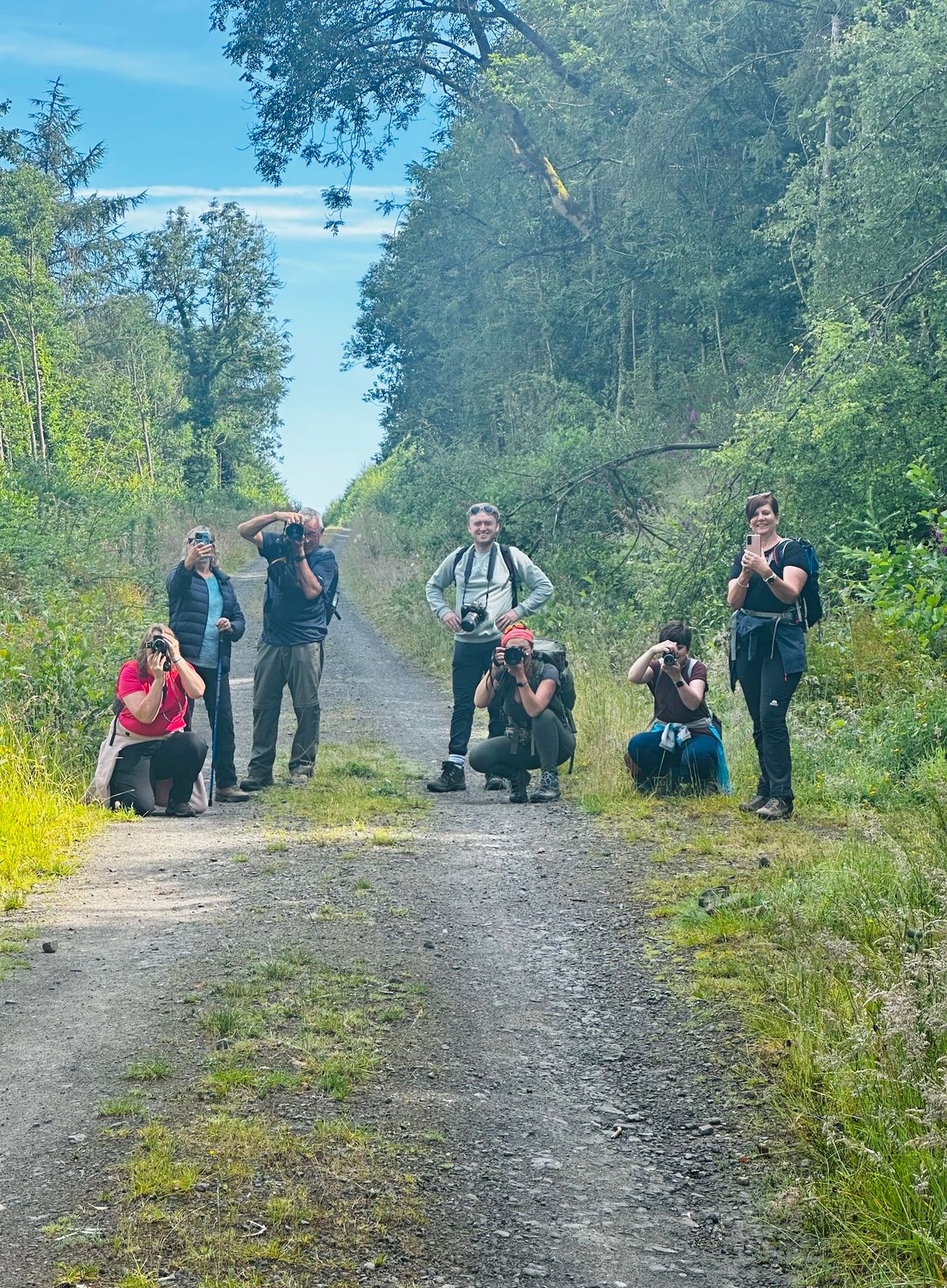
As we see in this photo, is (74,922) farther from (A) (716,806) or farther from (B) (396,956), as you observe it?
(A) (716,806)

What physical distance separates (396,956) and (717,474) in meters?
9.65

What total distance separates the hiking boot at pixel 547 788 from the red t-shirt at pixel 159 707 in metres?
2.46

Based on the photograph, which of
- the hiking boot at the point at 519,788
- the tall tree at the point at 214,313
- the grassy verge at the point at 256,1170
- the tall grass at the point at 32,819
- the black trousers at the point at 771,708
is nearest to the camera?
the grassy verge at the point at 256,1170

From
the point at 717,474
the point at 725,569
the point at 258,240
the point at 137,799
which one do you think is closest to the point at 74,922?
the point at 137,799

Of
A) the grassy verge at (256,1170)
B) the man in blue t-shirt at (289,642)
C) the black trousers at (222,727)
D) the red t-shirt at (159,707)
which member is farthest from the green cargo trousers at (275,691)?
the grassy verge at (256,1170)

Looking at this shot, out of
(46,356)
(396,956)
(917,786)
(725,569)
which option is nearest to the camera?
(396,956)

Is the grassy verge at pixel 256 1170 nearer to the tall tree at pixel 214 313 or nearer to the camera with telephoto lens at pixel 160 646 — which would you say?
the camera with telephoto lens at pixel 160 646

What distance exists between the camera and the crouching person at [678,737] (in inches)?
334

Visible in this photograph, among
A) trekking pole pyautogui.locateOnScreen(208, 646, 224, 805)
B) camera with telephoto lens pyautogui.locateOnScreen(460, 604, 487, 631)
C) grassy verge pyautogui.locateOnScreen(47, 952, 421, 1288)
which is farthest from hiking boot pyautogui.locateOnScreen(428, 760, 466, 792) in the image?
grassy verge pyautogui.locateOnScreen(47, 952, 421, 1288)

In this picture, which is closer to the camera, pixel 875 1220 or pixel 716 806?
pixel 875 1220

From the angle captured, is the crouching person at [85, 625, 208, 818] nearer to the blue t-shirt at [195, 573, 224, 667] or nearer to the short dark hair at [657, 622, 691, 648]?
the blue t-shirt at [195, 573, 224, 667]

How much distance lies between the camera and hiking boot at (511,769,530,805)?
905cm

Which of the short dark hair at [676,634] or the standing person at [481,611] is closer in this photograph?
the short dark hair at [676,634]

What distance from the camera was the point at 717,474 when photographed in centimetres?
1410
